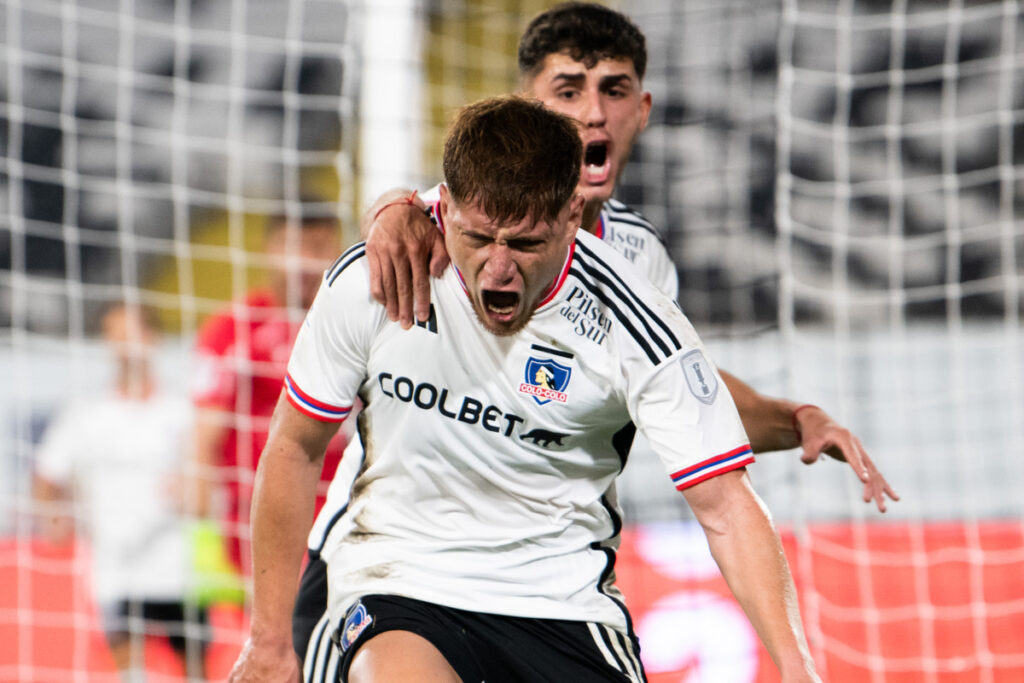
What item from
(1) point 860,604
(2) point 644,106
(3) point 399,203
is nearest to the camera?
(3) point 399,203

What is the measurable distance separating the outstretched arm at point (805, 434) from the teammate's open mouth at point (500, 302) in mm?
665

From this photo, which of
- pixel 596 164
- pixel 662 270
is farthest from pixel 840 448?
pixel 596 164

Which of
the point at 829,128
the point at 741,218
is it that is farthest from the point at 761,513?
the point at 829,128

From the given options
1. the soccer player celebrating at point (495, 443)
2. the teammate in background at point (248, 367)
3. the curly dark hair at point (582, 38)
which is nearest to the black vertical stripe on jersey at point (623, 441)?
the soccer player celebrating at point (495, 443)

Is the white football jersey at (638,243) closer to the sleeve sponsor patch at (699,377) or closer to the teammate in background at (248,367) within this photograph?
the sleeve sponsor patch at (699,377)

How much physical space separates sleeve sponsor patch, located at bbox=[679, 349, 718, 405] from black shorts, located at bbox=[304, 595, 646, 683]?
20.7 inches

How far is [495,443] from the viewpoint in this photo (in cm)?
220

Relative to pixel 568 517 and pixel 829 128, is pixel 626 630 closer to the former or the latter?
pixel 568 517

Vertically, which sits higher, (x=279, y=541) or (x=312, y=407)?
(x=312, y=407)

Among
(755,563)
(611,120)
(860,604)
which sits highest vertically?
(611,120)

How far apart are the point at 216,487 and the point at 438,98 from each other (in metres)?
3.29

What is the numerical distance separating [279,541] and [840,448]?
111 cm

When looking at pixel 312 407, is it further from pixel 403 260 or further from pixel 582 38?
pixel 582 38

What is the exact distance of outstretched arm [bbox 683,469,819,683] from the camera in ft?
6.31
